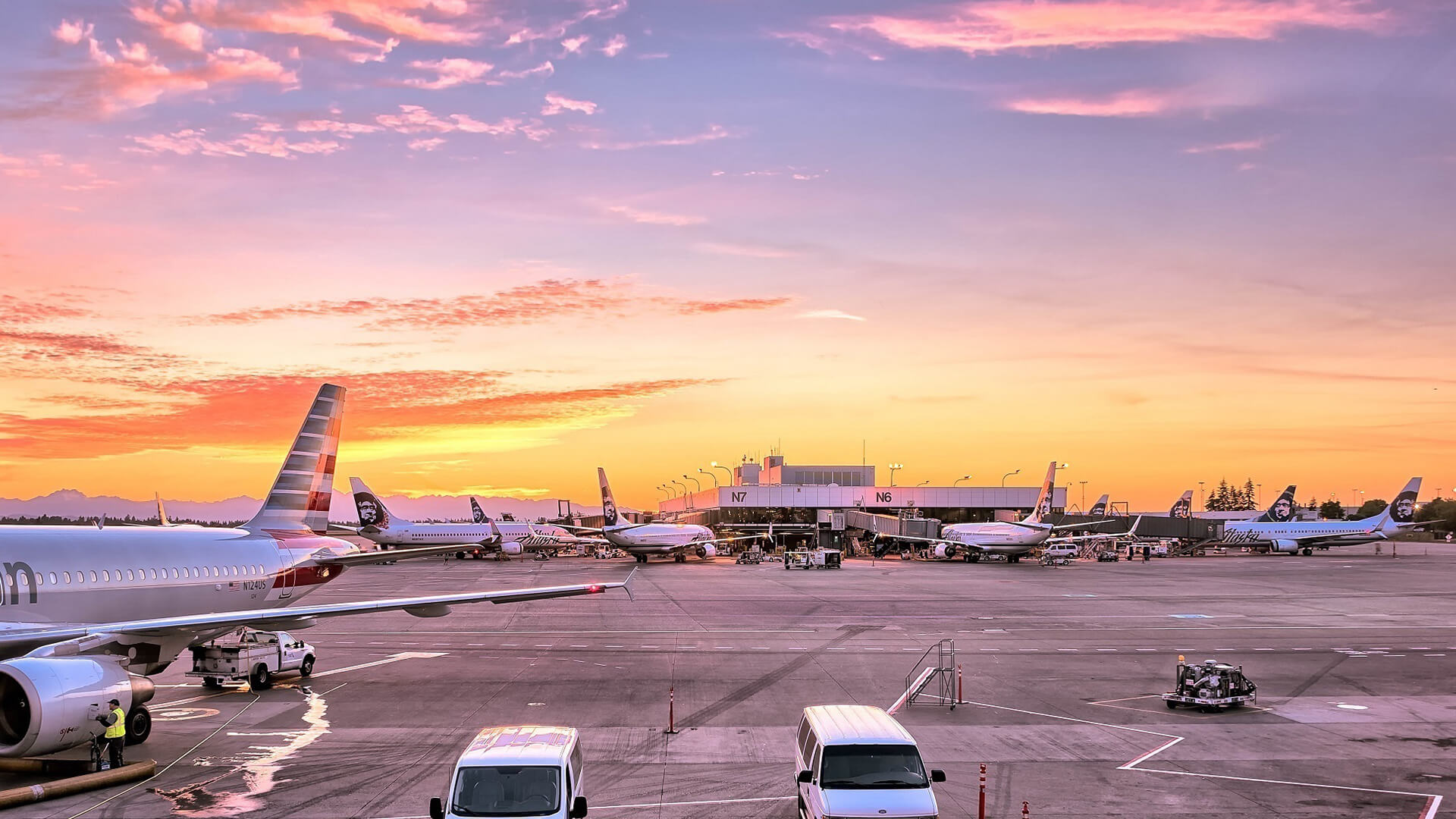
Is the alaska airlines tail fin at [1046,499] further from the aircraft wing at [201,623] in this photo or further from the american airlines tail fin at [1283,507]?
the aircraft wing at [201,623]

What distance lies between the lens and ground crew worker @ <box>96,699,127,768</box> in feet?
78.4

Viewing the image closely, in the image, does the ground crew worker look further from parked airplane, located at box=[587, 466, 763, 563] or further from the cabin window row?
parked airplane, located at box=[587, 466, 763, 563]

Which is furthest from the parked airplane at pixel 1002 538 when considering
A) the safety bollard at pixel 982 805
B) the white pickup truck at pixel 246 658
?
the safety bollard at pixel 982 805

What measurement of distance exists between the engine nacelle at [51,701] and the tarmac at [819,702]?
1.66 meters

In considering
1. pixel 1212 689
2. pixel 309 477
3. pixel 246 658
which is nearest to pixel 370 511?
pixel 309 477

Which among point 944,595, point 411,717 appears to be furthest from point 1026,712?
point 944,595

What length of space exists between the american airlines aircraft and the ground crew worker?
10.9 inches

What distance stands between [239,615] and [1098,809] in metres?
20.2

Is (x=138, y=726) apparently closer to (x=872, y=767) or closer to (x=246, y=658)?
(x=246, y=658)

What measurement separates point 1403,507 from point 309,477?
149 m

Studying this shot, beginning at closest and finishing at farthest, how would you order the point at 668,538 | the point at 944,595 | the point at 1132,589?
the point at 944,595 → the point at 1132,589 → the point at 668,538

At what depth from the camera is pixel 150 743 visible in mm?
27328

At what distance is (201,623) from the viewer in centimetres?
2647

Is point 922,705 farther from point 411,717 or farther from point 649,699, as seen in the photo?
point 411,717
